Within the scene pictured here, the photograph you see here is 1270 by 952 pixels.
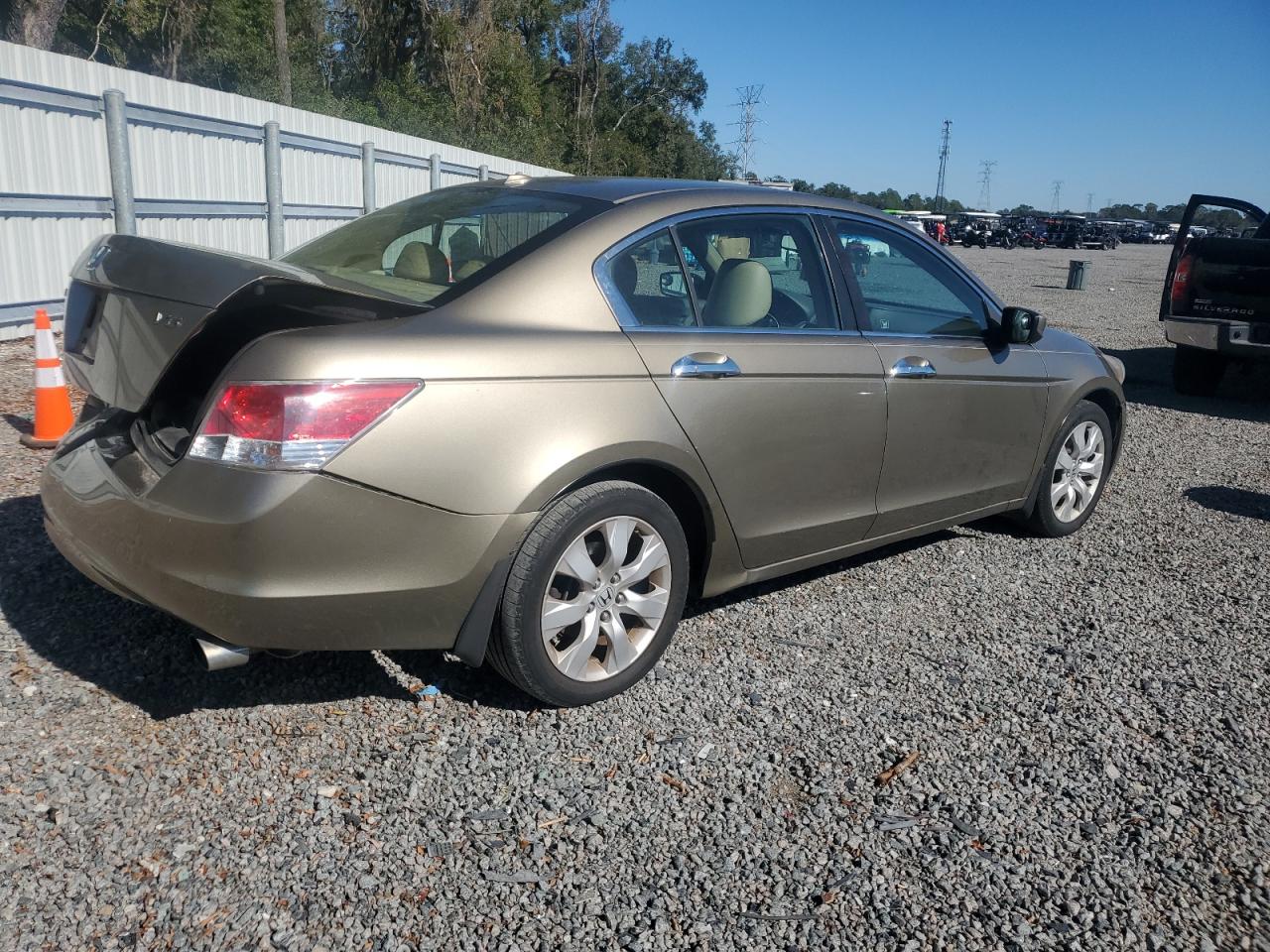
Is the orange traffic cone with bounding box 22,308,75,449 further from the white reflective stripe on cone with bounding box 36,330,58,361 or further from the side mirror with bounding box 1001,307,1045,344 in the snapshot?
the side mirror with bounding box 1001,307,1045,344

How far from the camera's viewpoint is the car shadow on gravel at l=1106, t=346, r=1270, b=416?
31.5 feet

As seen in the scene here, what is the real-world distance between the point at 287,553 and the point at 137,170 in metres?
9.01

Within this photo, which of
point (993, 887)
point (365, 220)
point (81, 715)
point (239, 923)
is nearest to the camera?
point (239, 923)

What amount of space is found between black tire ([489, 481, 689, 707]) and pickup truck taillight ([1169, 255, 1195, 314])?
307 inches

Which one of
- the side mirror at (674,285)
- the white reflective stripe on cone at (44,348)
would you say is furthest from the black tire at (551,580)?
the white reflective stripe on cone at (44,348)

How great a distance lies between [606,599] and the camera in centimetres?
328

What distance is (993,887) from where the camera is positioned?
8.43 feet

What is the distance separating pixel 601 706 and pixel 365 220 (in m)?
2.10

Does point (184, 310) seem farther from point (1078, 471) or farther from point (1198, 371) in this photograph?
point (1198, 371)

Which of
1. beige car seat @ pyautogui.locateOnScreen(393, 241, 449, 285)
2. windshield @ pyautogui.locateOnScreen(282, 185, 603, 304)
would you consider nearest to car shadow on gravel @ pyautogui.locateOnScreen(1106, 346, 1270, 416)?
windshield @ pyautogui.locateOnScreen(282, 185, 603, 304)

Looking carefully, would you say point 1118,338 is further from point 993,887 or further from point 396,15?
point 396,15

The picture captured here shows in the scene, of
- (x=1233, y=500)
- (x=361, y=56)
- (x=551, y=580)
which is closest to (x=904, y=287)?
(x=551, y=580)

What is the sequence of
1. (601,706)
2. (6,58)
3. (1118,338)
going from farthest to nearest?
(1118,338), (6,58), (601,706)

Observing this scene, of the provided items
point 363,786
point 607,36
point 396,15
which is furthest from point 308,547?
point 607,36
